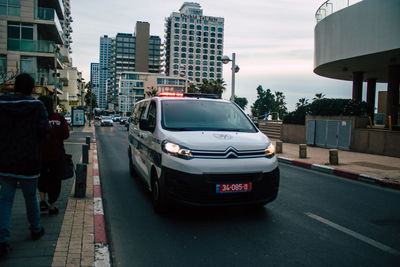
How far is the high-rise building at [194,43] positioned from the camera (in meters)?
136

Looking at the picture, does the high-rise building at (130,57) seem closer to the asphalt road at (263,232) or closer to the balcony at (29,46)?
the balcony at (29,46)

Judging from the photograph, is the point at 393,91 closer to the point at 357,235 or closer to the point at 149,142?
the point at 357,235

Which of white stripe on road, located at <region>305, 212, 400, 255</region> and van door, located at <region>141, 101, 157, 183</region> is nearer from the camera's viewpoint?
white stripe on road, located at <region>305, 212, 400, 255</region>

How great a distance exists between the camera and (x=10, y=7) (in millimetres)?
30375

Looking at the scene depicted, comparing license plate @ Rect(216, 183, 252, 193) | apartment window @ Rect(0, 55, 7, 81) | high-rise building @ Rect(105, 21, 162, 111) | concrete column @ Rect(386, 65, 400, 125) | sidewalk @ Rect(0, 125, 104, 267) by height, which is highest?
high-rise building @ Rect(105, 21, 162, 111)

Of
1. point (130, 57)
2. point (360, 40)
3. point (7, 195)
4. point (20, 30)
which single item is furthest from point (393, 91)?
point (130, 57)

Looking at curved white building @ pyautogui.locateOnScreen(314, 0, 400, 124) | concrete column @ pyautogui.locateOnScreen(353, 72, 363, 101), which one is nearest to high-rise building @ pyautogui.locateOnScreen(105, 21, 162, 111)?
concrete column @ pyautogui.locateOnScreen(353, 72, 363, 101)

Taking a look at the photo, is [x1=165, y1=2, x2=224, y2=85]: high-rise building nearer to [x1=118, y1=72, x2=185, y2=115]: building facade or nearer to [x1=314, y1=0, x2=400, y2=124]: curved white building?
[x1=118, y1=72, x2=185, y2=115]: building facade

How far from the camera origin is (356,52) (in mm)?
19516

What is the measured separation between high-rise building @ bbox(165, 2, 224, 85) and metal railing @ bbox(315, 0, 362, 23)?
112195mm

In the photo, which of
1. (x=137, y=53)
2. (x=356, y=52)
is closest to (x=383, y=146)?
(x=356, y=52)

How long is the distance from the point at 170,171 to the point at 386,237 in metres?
3.11

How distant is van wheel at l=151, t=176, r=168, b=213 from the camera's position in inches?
196

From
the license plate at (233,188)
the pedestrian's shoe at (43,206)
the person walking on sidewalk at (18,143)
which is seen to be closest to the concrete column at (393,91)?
the license plate at (233,188)
